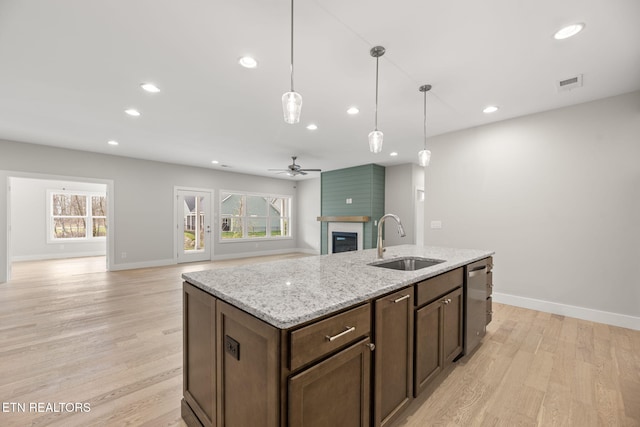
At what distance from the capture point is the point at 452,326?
79.4 inches

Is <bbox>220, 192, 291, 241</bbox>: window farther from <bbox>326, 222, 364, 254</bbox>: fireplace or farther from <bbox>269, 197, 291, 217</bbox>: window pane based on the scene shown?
<bbox>326, 222, 364, 254</bbox>: fireplace

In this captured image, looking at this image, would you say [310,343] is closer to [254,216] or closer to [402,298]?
[402,298]

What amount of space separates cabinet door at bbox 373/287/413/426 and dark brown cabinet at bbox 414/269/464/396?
0.10 meters

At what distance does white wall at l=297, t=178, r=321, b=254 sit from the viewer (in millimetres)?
8820

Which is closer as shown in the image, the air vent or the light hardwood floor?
the light hardwood floor

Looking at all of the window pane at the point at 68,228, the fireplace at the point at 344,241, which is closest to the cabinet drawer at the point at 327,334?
the fireplace at the point at 344,241

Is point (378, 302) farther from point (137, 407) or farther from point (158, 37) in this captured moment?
point (158, 37)

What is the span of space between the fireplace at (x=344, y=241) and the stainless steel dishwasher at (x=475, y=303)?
467 cm

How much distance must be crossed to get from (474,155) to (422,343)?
3.30 m

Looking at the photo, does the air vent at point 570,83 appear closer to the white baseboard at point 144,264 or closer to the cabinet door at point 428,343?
the cabinet door at point 428,343

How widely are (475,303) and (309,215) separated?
702 centimetres

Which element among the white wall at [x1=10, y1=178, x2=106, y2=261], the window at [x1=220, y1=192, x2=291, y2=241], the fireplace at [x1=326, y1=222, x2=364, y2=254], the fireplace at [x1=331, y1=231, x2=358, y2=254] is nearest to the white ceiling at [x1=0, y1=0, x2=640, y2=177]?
the fireplace at [x1=326, y1=222, x2=364, y2=254]

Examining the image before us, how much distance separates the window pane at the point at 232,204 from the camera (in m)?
7.80

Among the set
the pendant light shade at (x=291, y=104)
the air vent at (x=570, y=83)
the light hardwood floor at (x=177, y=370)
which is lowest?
the light hardwood floor at (x=177, y=370)
